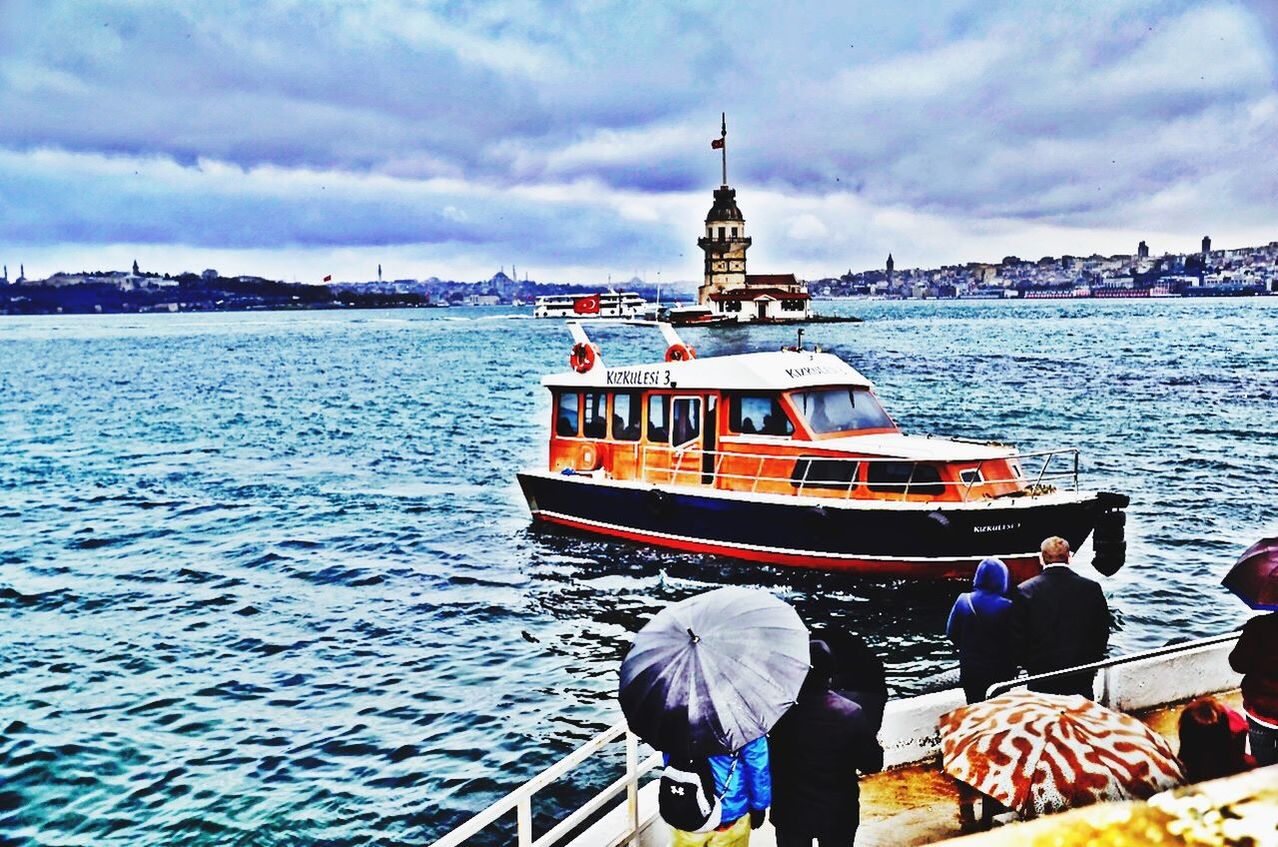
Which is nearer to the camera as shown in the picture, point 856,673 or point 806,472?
point 856,673

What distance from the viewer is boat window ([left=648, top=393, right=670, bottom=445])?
1939 centimetres

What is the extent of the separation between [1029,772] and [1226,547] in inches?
760

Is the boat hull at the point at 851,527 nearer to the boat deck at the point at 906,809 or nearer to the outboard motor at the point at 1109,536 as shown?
the outboard motor at the point at 1109,536

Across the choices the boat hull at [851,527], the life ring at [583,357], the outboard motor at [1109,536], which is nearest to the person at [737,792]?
the boat hull at [851,527]

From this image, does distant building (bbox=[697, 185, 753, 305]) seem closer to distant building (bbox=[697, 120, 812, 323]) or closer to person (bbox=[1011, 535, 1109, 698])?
distant building (bbox=[697, 120, 812, 323])

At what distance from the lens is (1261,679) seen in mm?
5676

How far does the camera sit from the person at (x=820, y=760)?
5074 millimetres

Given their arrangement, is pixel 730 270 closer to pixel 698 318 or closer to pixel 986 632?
pixel 698 318

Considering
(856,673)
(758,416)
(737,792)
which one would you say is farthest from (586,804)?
(758,416)

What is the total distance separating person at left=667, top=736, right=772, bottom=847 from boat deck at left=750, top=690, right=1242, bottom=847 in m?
1.27

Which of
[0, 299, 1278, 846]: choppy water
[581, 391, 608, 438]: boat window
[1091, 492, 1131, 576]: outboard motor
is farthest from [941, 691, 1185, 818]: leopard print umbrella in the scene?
[581, 391, 608, 438]: boat window

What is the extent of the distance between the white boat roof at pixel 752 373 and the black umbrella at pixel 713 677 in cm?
1268

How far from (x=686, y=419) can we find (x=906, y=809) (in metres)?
12.7

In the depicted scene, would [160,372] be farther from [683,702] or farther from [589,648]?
[683,702]
